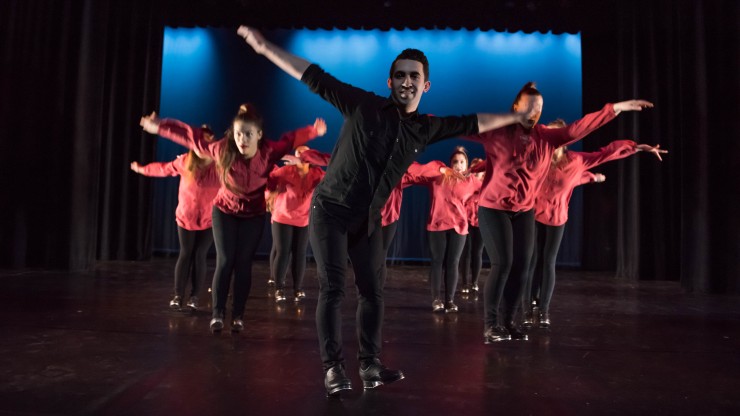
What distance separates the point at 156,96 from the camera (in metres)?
9.87

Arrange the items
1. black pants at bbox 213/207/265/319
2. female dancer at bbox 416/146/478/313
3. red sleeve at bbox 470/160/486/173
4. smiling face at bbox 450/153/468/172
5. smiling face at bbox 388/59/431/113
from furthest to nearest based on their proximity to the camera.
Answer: smiling face at bbox 450/153/468/172, female dancer at bbox 416/146/478/313, red sleeve at bbox 470/160/486/173, black pants at bbox 213/207/265/319, smiling face at bbox 388/59/431/113

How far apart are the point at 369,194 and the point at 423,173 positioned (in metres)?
2.63

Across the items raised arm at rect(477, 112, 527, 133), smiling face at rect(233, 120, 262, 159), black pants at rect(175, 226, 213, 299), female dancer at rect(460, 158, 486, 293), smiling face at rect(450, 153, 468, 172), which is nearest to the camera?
raised arm at rect(477, 112, 527, 133)

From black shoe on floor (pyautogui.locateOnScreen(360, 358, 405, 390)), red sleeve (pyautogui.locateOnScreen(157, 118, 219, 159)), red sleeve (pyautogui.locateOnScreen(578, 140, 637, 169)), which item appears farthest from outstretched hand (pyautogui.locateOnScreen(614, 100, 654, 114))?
red sleeve (pyautogui.locateOnScreen(157, 118, 219, 159))

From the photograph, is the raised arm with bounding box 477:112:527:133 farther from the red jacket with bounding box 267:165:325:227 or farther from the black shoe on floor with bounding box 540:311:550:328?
the red jacket with bounding box 267:165:325:227

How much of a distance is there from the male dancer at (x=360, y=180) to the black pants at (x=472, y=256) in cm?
389

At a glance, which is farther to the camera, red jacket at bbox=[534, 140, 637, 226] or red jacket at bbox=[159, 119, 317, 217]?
red jacket at bbox=[534, 140, 637, 226]

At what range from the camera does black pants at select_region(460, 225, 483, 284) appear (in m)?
6.38

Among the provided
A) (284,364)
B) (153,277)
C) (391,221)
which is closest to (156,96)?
(153,277)

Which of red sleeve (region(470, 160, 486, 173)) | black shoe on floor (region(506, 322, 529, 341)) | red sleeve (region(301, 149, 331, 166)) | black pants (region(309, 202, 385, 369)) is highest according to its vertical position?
red sleeve (region(301, 149, 331, 166))

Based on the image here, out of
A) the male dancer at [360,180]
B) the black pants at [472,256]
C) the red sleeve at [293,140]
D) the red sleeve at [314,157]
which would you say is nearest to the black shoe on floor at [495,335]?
the male dancer at [360,180]

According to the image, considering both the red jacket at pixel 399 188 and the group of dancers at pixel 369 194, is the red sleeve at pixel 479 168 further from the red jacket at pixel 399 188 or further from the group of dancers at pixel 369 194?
the red jacket at pixel 399 188

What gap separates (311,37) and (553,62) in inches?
163

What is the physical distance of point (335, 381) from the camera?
245cm
